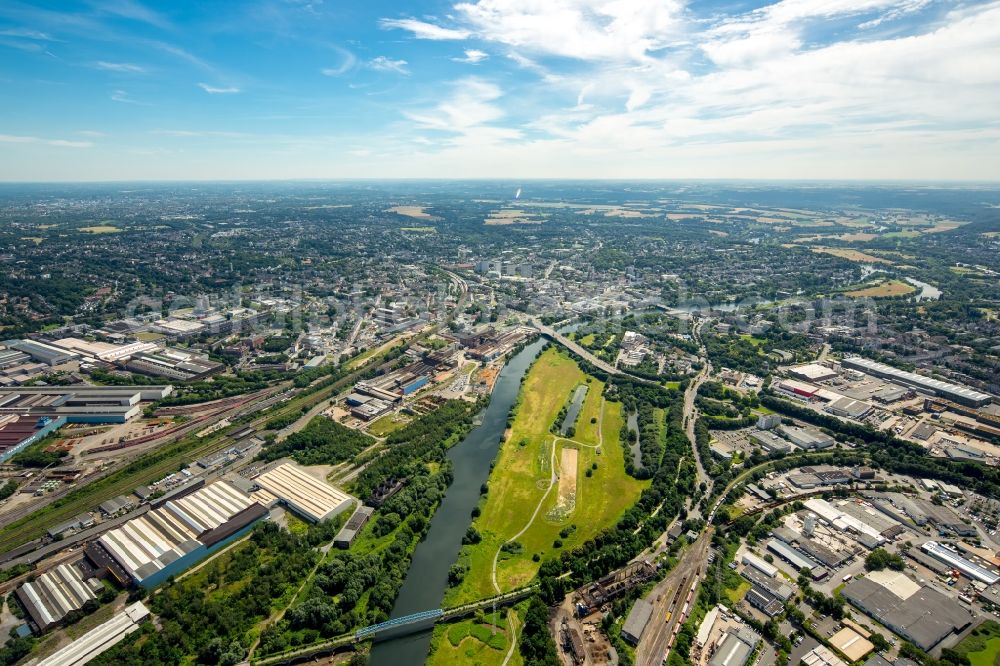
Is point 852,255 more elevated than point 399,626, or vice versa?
point 399,626

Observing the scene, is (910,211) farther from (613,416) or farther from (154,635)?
(154,635)

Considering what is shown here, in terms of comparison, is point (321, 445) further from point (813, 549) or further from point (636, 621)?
point (813, 549)

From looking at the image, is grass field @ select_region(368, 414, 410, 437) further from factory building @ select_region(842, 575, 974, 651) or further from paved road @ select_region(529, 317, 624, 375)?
factory building @ select_region(842, 575, 974, 651)

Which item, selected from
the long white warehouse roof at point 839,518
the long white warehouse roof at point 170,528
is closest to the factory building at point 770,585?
the long white warehouse roof at point 839,518

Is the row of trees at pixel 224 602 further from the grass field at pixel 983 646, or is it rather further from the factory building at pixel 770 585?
the grass field at pixel 983 646

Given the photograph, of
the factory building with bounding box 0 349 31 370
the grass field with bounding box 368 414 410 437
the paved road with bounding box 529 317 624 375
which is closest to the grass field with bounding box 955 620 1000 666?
the paved road with bounding box 529 317 624 375

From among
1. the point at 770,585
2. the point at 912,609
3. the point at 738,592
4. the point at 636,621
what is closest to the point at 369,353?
the point at 636,621

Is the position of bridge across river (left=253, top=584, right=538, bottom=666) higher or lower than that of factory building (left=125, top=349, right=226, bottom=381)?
higher
